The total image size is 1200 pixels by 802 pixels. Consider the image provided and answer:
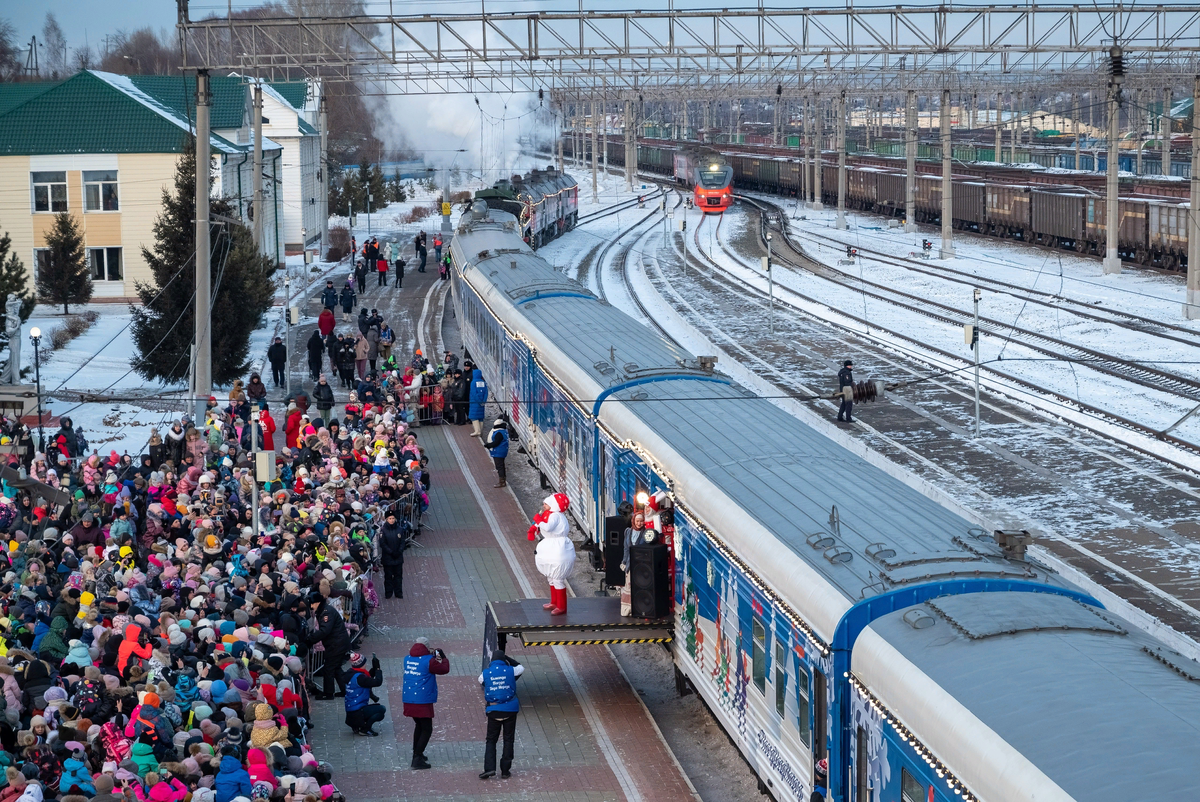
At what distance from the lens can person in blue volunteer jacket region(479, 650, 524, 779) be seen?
42.4 feet

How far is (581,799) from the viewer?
41.8 ft

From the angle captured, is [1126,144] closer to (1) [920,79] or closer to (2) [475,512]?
(1) [920,79]

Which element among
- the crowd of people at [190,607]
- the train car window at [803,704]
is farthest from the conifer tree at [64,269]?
the train car window at [803,704]

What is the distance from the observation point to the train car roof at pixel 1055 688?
7.34m

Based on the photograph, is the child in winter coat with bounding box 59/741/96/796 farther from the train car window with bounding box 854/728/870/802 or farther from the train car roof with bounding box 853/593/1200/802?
the train car roof with bounding box 853/593/1200/802

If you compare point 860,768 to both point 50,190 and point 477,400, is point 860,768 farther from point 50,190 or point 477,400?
point 50,190

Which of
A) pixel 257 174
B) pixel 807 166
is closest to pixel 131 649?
pixel 257 174

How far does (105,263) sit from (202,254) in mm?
23058

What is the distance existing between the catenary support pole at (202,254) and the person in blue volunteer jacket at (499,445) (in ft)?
15.1

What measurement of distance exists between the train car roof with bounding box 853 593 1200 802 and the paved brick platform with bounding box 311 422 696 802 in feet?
13.5

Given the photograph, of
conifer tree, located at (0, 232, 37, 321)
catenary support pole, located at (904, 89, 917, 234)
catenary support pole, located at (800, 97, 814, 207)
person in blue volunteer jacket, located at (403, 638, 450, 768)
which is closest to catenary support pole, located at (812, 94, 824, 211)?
catenary support pole, located at (800, 97, 814, 207)

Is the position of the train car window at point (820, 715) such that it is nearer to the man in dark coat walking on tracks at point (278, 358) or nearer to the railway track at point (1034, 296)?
the man in dark coat walking on tracks at point (278, 358)

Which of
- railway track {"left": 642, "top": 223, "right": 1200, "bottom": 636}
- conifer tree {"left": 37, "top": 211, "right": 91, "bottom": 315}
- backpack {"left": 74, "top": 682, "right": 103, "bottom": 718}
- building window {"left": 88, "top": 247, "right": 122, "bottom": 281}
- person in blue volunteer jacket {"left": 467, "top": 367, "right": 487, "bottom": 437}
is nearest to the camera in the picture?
backpack {"left": 74, "top": 682, "right": 103, "bottom": 718}

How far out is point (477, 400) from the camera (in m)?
29.5
